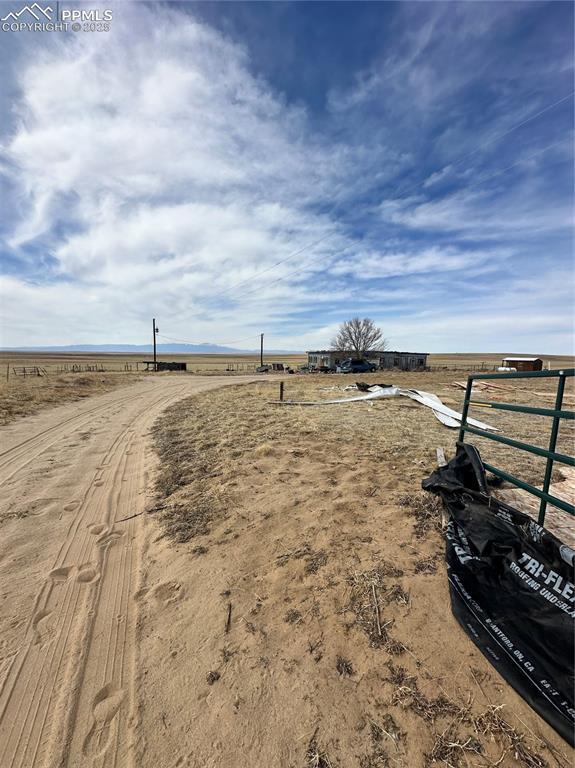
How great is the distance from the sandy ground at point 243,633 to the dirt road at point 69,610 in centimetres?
1

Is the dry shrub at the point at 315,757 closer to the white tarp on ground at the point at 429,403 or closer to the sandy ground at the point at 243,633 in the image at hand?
the sandy ground at the point at 243,633

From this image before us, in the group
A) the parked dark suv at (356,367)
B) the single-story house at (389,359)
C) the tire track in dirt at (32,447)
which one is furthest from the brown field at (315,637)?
the single-story house at (389,359)

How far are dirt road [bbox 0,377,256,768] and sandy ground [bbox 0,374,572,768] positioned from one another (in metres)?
0.01

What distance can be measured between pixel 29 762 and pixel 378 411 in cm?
946

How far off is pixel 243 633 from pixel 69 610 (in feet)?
4.76

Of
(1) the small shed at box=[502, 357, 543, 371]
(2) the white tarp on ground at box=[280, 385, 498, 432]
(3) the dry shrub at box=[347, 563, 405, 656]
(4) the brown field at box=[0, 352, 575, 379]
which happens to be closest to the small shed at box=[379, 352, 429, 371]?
(4) the brown field at box=[0, 352, 575, 379]

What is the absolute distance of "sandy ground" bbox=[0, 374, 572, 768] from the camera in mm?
1699

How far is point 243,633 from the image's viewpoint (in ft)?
7.66

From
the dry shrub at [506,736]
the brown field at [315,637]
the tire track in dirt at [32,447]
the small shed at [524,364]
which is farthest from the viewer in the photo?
the small shed at [524,364]

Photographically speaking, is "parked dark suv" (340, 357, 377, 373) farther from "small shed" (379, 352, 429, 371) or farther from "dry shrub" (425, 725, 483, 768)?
"dry shrub" (425, 725, 483, 768)

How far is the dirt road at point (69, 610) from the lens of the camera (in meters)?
1.81

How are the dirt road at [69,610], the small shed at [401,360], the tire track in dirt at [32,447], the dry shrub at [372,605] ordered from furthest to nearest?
the small shed at [401,360]
the tire track in dirt at [32,447]
the dry shrub at [372,605]
the dirt road at [69,610]

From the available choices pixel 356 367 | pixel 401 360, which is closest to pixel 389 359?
pixel 401 360

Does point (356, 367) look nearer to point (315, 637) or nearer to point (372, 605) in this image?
point (372, 605)
